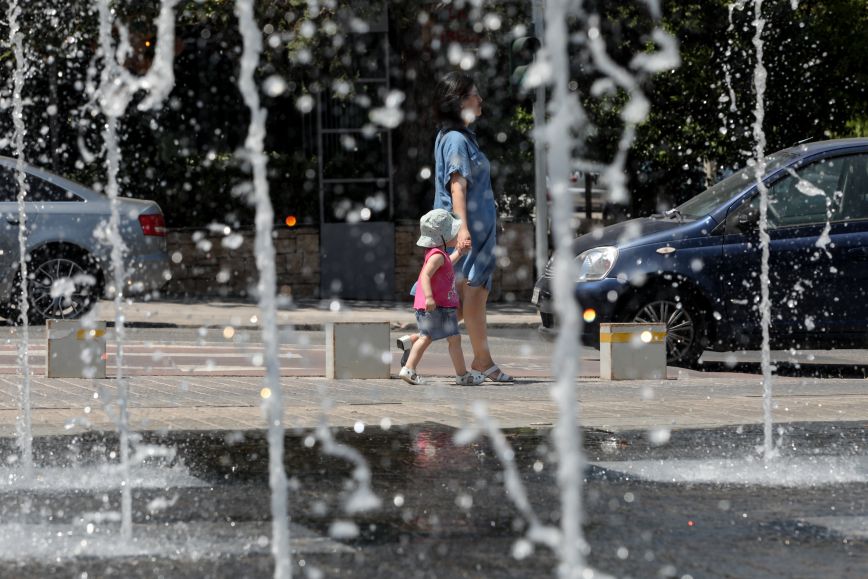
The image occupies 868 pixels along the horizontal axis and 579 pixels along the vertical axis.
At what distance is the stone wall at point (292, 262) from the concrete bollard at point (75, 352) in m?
10.6

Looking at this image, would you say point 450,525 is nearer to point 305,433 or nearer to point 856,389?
point 305,433

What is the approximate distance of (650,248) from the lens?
39.2 feet

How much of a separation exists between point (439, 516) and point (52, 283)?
1039 cm

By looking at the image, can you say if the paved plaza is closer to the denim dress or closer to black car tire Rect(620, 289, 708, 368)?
black car tire Rect(620, 289, 708, 368)

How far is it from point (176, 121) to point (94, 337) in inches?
511

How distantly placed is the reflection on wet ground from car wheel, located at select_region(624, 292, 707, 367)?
166 inches

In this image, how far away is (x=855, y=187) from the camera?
39.5ft

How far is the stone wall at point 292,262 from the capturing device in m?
21.7

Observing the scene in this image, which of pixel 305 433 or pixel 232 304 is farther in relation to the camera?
pixel 232 304

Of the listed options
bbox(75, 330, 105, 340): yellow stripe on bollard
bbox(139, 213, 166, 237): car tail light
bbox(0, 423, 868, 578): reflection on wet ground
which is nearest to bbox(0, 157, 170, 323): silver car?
bbox(139, 213, 166, 237): car tail light

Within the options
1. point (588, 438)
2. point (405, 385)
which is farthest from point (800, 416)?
point (405, 385)

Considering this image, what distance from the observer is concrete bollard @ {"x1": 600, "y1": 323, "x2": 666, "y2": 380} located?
11.4 meters

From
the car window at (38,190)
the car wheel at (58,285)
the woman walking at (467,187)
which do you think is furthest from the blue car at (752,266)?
the car window at (38,190)

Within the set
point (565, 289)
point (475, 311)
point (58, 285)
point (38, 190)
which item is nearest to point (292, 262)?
point (38, 190)
